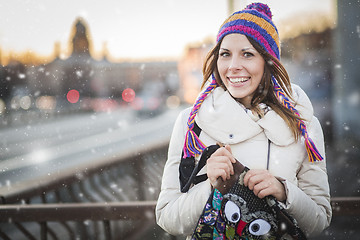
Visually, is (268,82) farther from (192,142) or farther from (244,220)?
(244,220)

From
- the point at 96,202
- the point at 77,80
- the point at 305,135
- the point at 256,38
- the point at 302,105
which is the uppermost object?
the point at 256,38

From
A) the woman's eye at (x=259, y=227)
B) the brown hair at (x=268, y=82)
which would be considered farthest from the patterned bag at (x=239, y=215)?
the brown hair at (x=268, y=82)

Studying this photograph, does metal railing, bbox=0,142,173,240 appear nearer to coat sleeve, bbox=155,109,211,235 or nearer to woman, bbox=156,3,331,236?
coat sleeve, bbox=155,109,211,235

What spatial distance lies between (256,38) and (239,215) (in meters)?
0.83

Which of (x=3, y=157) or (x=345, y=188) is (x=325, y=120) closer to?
(x=345, y=188)

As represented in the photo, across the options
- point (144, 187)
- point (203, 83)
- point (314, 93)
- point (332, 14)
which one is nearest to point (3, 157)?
point (144, 187)

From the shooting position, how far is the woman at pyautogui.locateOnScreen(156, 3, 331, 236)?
1562 millimetres

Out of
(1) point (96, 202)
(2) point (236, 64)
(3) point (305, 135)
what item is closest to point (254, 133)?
(3) point (305, 135)

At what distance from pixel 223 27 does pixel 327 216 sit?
109cm

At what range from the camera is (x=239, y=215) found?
4.73 ft

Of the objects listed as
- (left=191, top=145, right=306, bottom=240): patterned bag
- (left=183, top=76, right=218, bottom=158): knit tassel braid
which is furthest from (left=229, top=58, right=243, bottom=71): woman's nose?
(left=191, top=145, right=306, bottom=240): patterned bag

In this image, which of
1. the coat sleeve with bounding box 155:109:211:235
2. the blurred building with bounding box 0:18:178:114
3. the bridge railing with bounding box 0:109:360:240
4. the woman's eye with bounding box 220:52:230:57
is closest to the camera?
the coat sleeve with bounding box 155:109:211:235

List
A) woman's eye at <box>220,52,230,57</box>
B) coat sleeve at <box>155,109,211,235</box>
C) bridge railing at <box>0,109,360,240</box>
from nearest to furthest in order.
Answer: coat sleeve at <box>155,109,211,235</box> → woman's eye at <box>220,52,230,57</box> → bridge railing at <box>0,109,360,240</box>

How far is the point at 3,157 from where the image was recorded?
1316 cm
